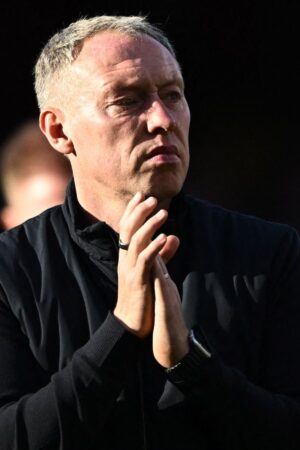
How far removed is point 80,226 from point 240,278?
0.48 metres

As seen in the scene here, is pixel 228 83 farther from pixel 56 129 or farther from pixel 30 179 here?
pixel 56 129

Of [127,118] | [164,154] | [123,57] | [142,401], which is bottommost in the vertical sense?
[142,401]

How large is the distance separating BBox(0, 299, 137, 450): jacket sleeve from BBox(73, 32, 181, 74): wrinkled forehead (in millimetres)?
768

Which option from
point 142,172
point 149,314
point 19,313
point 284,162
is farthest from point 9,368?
point 284,162

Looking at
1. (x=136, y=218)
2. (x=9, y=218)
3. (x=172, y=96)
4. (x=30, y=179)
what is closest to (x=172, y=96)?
(x=172, y=96)

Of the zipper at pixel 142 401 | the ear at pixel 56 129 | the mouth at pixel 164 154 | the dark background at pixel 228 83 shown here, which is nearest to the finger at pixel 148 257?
the zipper at pixel 142 401

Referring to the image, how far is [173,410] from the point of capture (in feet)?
8.08

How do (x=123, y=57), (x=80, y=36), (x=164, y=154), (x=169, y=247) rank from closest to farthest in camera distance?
(x=169, y=247)
(x=164, y=154)
(x=123, y=57)
(x=80, y=36)

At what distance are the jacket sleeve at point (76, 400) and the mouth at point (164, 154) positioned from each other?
0.48 meters

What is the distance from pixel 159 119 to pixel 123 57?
0.76ft

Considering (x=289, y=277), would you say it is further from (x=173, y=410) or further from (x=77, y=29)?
(x=77, y=29)

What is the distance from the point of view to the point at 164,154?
2.64 meters

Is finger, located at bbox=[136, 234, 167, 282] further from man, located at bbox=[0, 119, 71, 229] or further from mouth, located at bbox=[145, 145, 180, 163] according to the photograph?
man, located at bbox=[0, 119, 71, 229]

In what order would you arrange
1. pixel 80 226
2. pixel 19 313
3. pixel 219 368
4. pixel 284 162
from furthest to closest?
pixel 284 162
pixel 80 226
pixel 19 313
pixel 219 368
